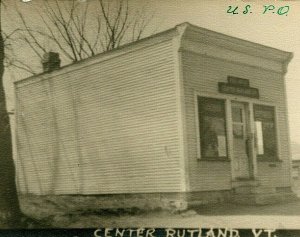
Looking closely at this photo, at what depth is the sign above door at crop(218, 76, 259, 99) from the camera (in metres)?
9.34

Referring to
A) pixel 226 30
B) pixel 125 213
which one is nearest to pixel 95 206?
pixel 125 213

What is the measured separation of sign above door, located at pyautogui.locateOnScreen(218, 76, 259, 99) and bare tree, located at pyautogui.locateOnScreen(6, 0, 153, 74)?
5.88ft

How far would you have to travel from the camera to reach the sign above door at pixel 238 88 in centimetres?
934

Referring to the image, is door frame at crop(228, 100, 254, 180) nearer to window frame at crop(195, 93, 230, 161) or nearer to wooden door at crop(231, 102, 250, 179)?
wooden door at crop(231, 102, 250, 179)

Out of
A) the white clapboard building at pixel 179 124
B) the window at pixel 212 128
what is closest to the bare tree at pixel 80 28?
the white clapboard building at pixel 179 124

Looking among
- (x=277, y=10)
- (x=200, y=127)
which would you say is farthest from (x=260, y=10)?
(x=200, y=127)

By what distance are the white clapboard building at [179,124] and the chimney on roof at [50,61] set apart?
133 millimetres

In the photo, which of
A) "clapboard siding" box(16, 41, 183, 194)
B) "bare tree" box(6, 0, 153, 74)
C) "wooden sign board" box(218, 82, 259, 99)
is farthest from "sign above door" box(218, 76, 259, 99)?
"bare tree" box(6, 0, 153, 74)

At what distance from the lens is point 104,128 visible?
1005 cm

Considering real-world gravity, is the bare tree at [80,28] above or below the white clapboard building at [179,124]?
above

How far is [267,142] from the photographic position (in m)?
9.29

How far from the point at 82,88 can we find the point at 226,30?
3310mm

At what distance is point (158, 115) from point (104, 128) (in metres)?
1.34

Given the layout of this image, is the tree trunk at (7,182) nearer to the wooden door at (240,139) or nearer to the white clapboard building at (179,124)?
the white clapboard building at (179,124)
